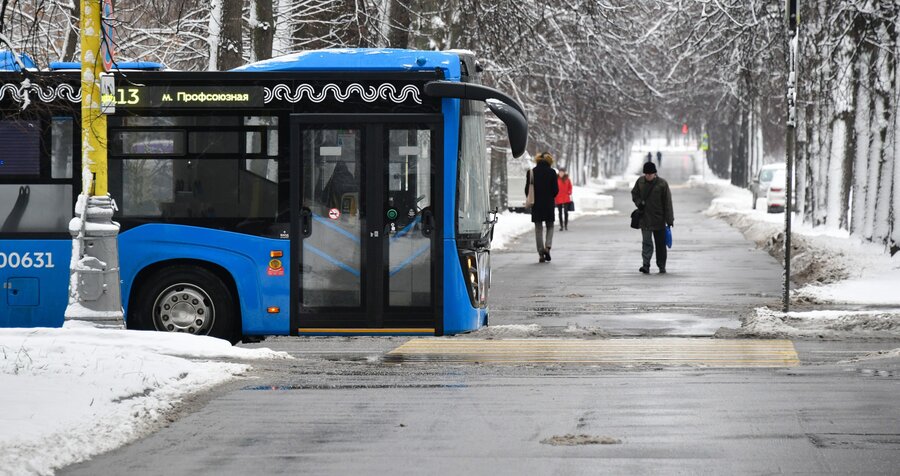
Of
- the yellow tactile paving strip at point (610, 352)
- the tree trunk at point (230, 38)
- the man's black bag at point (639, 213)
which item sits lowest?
the yellow tactile paving strip at point (610, 352)

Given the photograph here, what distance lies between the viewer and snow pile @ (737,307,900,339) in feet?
48.0

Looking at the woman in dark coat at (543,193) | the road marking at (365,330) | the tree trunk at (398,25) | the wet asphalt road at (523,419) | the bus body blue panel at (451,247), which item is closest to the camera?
the wet asphalt road at (523,419)

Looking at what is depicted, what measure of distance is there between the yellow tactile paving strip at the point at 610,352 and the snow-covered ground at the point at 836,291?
0.99 meters

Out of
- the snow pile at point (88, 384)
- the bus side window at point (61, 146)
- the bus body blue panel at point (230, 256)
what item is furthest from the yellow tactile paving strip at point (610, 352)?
the bus side window at point (61, 146)

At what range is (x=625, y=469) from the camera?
7492mm

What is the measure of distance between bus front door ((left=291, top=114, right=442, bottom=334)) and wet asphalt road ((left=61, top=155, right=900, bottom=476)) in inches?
16.6

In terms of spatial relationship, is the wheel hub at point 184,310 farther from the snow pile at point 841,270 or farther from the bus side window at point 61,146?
the snow pile at point 841,270

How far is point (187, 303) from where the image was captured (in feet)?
45.1

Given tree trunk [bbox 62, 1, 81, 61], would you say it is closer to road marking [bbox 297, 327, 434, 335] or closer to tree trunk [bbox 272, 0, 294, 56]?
tree trunk [bbox 272, 0, 294, 56]

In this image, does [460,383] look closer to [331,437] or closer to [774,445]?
[331,437]

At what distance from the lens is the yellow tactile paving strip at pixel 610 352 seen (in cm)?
1264

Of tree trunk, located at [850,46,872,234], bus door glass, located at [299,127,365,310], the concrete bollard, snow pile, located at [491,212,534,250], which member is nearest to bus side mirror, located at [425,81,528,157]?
bus door glass, located at [299,127,365,310]

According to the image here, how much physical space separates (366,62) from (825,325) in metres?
5.30

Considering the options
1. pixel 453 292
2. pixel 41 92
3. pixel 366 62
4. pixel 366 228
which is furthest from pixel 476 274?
pixel 41 92
